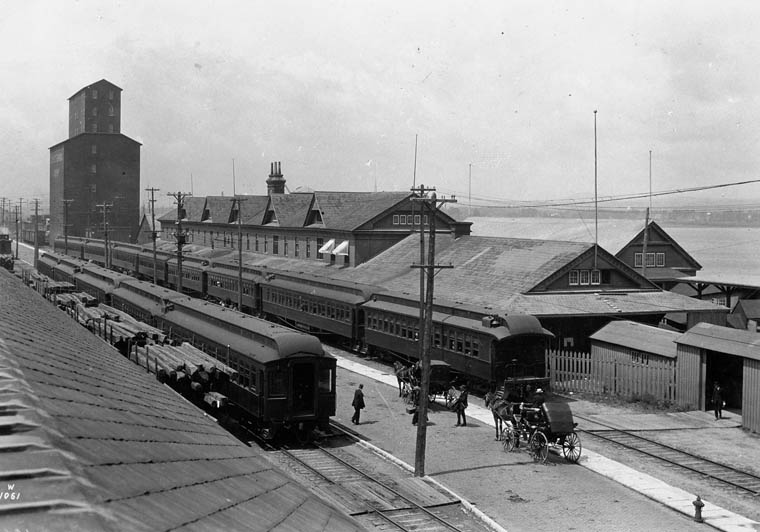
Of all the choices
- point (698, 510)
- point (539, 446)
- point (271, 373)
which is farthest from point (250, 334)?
point (698, 510)

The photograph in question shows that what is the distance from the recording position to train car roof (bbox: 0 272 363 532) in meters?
3.79

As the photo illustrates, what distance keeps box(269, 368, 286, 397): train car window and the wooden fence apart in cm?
1453

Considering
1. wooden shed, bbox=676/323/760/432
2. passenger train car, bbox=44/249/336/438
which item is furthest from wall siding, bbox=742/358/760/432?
passenger train car, bbox=44/249/336/438

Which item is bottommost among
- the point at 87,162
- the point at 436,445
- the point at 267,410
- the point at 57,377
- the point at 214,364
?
the point at 436,445

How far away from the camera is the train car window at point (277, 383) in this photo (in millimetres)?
22594

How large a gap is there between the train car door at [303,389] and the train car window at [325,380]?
22 centimetres

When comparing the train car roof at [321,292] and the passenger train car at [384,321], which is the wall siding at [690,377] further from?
the train car roof at [321,292]

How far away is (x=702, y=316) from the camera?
38.2 meters

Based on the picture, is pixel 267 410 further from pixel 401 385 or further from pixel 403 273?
pixel 403 273

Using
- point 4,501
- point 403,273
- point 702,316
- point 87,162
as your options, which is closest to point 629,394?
point 702,316

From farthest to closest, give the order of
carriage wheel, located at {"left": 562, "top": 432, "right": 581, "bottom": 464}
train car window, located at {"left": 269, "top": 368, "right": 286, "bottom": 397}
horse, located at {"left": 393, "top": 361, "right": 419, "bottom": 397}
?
horse, located at {"left": 393, "top": 361, "right": 419, "bottom": 397} < train car window, located at {"left": 269, "top": 368, "right": 286, "bottom": 397} < carriage wheel, located at {"left": 562, "top": 432, "right": 581, "bottom": 464}

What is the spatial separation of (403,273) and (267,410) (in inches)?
1043

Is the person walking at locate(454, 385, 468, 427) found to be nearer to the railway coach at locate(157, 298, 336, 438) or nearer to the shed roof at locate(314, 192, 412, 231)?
the railway coach at locate(157, 298, 336, 438)

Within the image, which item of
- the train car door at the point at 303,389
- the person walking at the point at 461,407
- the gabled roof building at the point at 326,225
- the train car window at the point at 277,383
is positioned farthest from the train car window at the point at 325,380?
the gabled roof building at the point at 326,225
